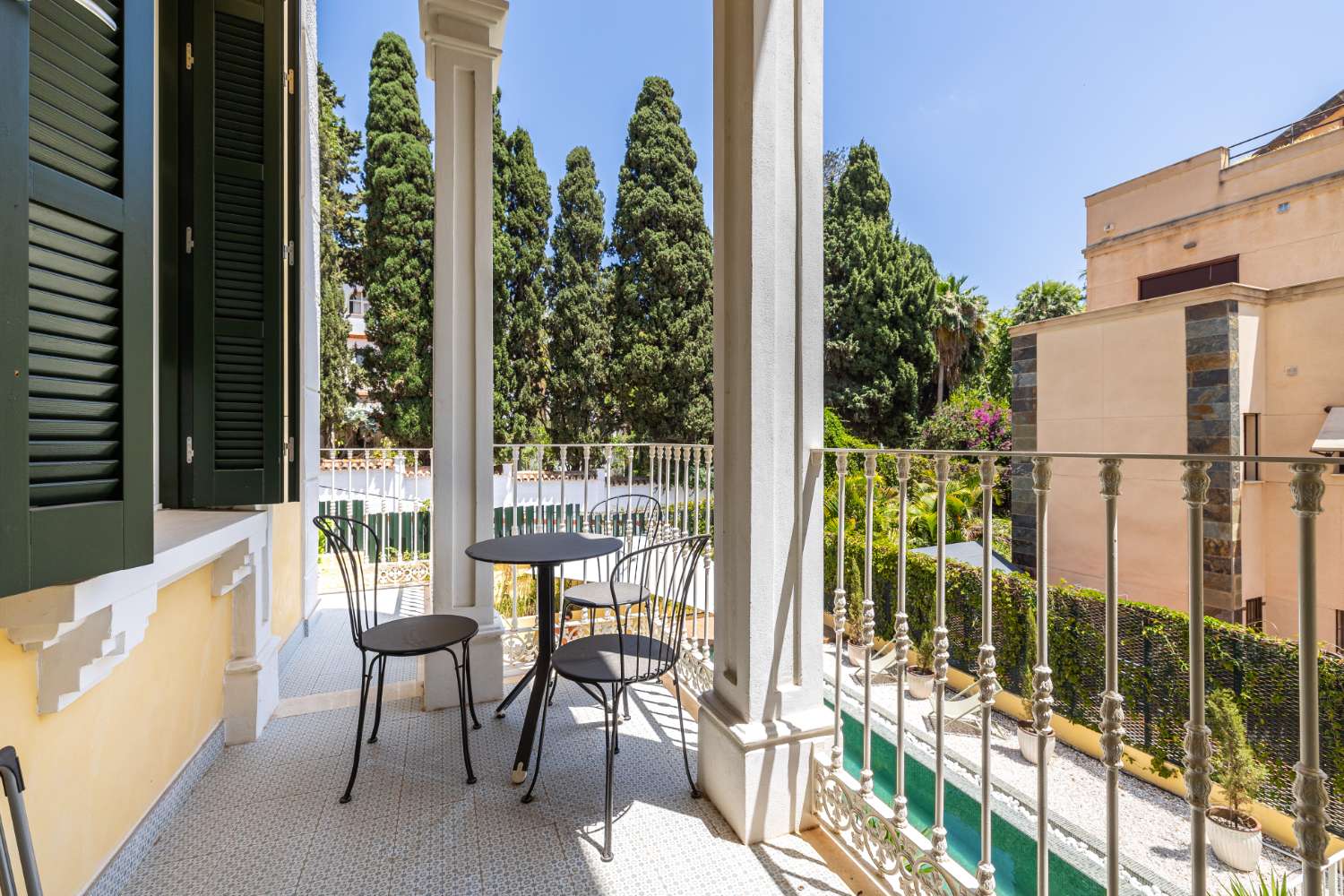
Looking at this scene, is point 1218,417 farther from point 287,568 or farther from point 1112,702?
point 287,568

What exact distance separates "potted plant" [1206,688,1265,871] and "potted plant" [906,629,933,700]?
1975 millimetres

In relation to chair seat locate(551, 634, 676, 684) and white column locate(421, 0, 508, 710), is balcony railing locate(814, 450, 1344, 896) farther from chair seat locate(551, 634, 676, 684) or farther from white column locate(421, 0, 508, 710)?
white column locate(421, 0, 508, 710)

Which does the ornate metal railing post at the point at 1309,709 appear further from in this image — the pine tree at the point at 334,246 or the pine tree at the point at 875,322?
the pine tree at the point at 875,322

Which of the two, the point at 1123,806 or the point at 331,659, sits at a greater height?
the point at 331,659

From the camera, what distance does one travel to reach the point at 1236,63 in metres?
13.1

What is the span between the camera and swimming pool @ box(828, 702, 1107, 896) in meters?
3.08

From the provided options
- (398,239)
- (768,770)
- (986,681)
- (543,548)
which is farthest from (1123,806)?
(398,239)

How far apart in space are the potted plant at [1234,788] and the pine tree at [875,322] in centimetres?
1316

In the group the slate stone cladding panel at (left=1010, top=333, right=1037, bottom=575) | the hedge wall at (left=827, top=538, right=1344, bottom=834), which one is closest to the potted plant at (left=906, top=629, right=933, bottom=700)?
the hedge wall at (left=827, top=538, right=1344, bottom=834)

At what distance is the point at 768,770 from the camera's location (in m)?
1.72

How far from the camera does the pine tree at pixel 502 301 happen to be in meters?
11.8

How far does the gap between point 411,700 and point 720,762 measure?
1706 mm

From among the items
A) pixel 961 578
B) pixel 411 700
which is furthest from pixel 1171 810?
pixel 411 700

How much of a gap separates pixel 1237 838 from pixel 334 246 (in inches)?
524
